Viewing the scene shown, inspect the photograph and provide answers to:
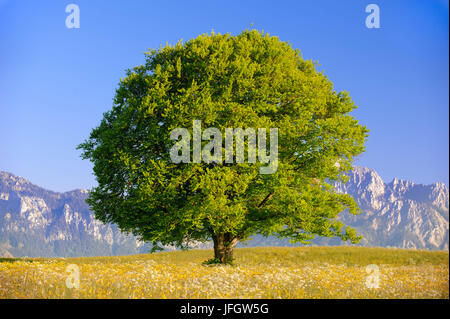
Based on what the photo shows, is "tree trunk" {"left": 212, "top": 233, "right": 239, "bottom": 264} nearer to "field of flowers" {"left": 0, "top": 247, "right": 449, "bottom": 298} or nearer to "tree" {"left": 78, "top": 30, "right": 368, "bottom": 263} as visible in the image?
"tree" {"left": 78, "top": 30, "right": 368, "bottom": 263}

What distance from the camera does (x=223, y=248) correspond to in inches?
1002

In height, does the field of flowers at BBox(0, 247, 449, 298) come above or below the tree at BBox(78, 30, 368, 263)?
below

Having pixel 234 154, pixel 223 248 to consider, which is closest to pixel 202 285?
pixel 234 154

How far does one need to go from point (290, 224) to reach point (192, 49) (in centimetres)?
1191

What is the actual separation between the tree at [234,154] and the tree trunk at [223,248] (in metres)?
0.06

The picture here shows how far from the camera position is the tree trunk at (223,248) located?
25.2 metres

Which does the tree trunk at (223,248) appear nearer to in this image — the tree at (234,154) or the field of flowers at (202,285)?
the tree at (234,154)

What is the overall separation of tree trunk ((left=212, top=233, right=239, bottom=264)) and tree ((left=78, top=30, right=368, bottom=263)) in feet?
0.21

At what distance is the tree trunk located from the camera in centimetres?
2524

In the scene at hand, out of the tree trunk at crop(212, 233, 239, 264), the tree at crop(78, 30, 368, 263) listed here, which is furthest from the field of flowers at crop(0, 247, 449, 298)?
the tree trunk at crop(212, 233, 239, 264)

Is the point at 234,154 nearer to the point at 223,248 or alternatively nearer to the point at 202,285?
the point at 223,248

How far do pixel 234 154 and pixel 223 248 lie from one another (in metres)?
7.02

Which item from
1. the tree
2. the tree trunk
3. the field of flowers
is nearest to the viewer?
the field of flowers

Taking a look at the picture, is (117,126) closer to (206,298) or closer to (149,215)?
(149,215)
